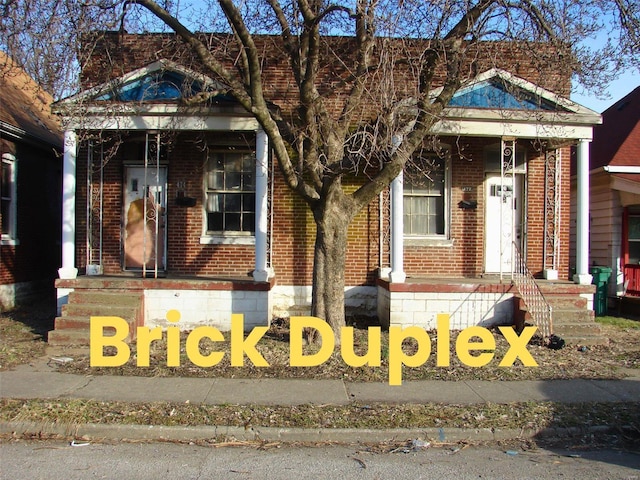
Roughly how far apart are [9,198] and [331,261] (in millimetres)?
8033

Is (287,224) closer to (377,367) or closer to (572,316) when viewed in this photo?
(377,367)

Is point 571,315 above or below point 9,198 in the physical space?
below

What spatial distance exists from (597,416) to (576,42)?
5.88 meters

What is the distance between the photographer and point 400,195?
32.3 ft

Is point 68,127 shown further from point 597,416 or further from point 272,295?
point 597,416

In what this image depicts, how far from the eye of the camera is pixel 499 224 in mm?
11438

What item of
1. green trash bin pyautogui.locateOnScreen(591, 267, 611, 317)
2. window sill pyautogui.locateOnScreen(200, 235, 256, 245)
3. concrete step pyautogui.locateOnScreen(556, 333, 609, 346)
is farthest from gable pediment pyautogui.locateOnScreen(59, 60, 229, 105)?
green trash bin pyautogui.locateOnScreen(591, 267, 611, 317)

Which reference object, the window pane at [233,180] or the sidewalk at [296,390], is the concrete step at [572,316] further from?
the window pane at [233,180]

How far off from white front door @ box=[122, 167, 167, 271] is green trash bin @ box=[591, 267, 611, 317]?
9.46 m

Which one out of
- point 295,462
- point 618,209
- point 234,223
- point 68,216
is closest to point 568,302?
point 618,209

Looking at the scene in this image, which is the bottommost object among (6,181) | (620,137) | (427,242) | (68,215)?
(427,242)

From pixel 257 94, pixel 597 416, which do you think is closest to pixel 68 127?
pixel 257 94

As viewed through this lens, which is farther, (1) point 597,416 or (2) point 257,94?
(2) point 257,94

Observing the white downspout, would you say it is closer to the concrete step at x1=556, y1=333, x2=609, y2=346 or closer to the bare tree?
the bare tree
